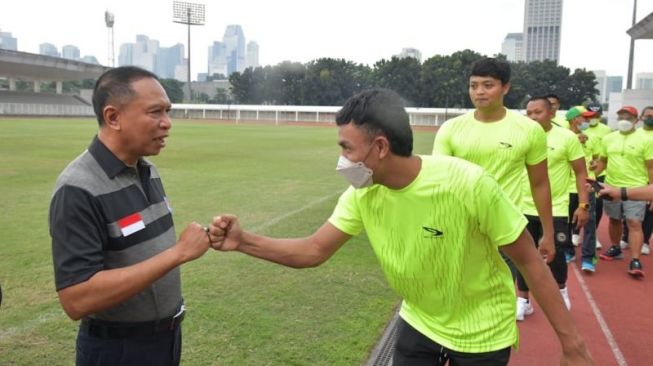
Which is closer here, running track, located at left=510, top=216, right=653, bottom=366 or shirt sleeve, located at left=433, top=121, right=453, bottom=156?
shirt sleeve, located at left=433, top=121, right=453, bottom=156

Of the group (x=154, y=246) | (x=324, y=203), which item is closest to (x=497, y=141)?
(x=154, y=246)

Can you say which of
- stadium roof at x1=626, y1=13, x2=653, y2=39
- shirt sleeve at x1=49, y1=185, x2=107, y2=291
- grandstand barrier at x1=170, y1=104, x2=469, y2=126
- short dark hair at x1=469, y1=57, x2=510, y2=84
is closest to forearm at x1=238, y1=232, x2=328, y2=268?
shirt sleeve at x1=49, y1=185, x2=107, y2=291

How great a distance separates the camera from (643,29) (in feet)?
86.1

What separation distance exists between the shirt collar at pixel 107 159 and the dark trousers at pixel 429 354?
58.3 inches

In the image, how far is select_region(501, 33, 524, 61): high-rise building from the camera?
165500 mm

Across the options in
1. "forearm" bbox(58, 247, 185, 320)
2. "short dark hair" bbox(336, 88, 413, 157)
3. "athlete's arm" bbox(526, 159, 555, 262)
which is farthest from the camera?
"athlete's arm" bbox(526, 159, 555, 262)

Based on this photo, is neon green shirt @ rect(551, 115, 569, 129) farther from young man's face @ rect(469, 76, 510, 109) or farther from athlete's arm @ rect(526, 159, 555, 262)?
young man's face @ rect(469, 76, 510, 109)

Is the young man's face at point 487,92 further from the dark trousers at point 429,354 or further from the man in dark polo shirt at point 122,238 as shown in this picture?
the man in dark polo shirt at point 122,238

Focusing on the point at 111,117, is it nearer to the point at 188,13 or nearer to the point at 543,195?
the point at 543,195

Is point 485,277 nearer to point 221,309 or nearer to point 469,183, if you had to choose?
point 469,183

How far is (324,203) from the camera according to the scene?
10.8m

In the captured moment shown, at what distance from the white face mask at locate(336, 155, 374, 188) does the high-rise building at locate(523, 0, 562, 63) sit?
577 feet

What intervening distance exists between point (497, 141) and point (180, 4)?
81.8 m

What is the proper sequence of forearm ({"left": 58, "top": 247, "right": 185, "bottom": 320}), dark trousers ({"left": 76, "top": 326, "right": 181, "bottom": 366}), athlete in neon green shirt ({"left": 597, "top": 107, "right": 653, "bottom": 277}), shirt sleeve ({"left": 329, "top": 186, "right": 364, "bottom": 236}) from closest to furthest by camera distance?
1. forearm ({"left": 58, "top": 247, "right": 185, "bottom": 320})
2. dark trousers ({"left": 76, "top": 326, "right": 181, "bottom": 366})
3. shirt sleeve ({"left": 329, "top": 186, "right": 364, "bottom": 236})
4. athlete in neon green shirt ({"left": 597, "top": 107, "right": 653, "bottom": 277})
